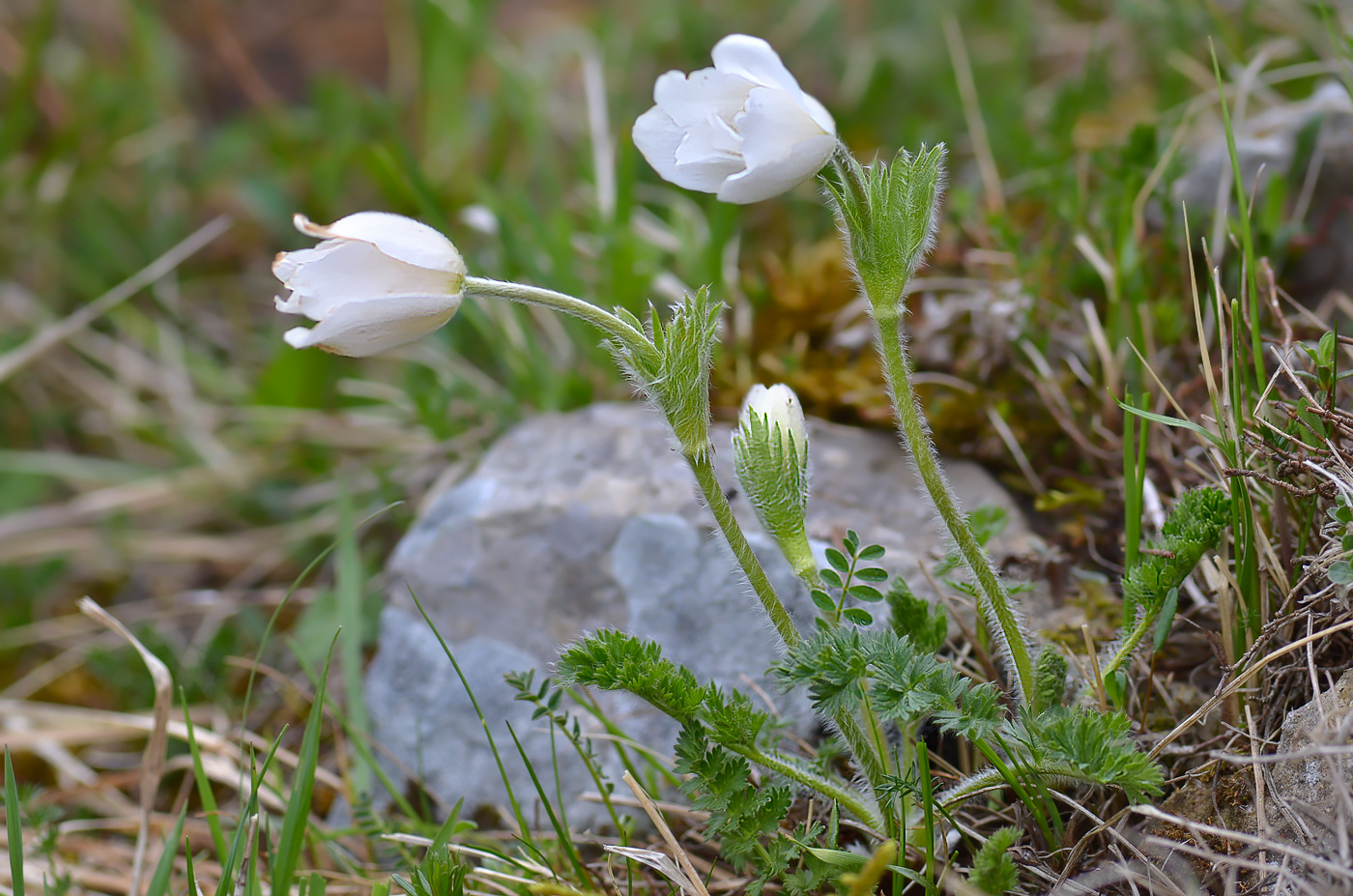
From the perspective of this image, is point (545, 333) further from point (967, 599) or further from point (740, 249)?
point (967, 599)

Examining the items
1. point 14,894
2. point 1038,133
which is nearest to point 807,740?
point 14,894

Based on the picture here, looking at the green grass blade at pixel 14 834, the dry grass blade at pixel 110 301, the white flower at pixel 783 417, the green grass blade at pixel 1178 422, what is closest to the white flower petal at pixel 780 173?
the white flower at pixel 783 417

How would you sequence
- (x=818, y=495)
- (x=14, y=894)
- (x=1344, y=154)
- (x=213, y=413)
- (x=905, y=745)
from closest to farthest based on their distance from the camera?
(x=14, y=894), (x=905, y=745), (x=818, y=495), (x=1344, y=154), (x=213, y=413)

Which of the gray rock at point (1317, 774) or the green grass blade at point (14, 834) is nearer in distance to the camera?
the gray rock at point (1317, 774)

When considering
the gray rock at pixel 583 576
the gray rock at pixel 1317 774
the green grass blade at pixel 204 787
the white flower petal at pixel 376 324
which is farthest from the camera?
the gray rock at pixel 583 576

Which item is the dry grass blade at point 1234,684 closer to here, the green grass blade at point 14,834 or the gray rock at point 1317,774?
the gray rock at point 1317,774
